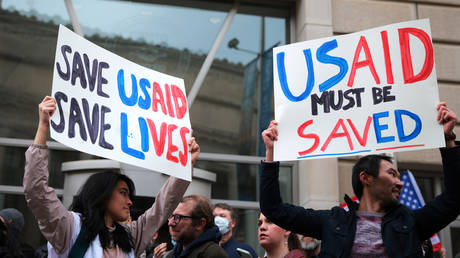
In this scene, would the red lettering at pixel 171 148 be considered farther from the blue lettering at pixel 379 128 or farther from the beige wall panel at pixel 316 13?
the beige wall panel at pixel 316 13

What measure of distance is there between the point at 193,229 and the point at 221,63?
417 cm

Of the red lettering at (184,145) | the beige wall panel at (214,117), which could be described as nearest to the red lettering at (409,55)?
the red lettering at (184,145)

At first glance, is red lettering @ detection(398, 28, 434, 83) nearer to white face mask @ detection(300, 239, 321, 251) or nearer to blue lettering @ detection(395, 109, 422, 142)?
blue lettering @ detection(395, 109, 422, 142)

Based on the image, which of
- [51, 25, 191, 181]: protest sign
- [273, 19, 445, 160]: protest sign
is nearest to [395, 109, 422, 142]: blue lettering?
[273, 19, 445, 160]: protest sign

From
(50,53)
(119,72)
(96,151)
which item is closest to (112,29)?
(50,53)

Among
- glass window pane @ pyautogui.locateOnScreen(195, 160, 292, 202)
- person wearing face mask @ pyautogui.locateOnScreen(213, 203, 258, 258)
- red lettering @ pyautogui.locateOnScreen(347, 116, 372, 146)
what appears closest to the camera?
red lettering @ pyautogui.locateOnScreen(347, 116, 372, 146)

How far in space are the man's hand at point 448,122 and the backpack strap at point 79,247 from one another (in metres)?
2.11

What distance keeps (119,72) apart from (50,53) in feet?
13.0

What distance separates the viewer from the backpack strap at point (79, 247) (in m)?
3.21

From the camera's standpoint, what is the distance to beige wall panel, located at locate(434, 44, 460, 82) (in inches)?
301

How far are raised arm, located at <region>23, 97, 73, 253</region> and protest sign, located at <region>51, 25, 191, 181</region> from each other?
0.27 m

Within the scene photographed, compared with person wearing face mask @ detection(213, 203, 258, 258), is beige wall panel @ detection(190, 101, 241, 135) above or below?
above

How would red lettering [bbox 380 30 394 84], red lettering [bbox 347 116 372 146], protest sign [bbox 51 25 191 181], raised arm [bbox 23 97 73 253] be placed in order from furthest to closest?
red lettering [bbox 380 30 394 84]
red lettering [bbox 347 116 372 146]
protest sign [bbox 51 25 191 181]
raised arm [bbox 23 97 73 253]

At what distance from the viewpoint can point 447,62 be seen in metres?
7.71
